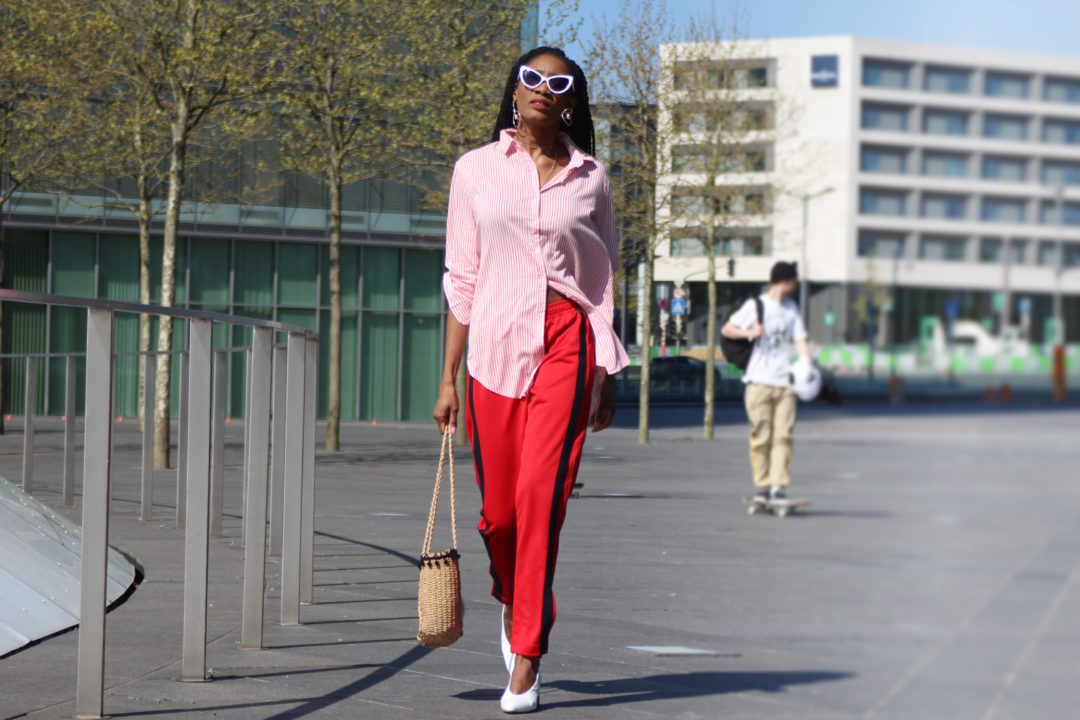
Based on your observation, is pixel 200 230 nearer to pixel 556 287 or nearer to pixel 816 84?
pixel 556 287

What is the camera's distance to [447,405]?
12.5 feet

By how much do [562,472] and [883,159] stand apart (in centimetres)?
230

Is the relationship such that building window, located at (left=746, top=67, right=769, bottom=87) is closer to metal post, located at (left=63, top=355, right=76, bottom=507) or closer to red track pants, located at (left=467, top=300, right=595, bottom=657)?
red track pants, located at (left=467, top=300, right=595, bottom=657)

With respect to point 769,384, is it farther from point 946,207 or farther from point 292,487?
point 946,207

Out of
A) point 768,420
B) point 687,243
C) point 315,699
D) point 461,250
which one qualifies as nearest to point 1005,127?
point 461,250

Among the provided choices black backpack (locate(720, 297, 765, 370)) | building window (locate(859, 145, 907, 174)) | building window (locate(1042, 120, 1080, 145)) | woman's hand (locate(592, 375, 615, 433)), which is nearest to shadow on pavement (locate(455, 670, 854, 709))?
woman's hand (locate(592, 375, 615, 433))

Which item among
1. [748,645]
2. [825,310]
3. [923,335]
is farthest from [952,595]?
[748,645]

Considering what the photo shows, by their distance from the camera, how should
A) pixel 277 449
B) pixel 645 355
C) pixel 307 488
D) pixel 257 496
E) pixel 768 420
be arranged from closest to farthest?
1. pixel 257 496
2. pixel 307 488
3. pixel 277 449
4. pixel 645 355
5. pixel 768 420

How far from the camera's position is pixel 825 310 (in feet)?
5.36

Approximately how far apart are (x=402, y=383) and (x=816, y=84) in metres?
23.1

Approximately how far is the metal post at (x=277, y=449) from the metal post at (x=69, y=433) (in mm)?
1103

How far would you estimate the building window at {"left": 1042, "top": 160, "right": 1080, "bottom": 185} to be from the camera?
Result: 3.51 ft

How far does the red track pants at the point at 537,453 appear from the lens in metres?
3.55

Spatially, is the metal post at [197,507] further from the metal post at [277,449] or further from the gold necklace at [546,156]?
the gold necklace at [546,156]
